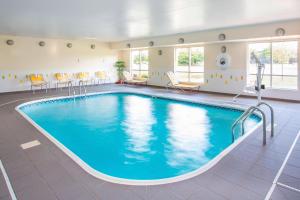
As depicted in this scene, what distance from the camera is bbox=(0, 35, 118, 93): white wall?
9680 millimetres

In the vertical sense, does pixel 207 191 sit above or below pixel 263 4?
below

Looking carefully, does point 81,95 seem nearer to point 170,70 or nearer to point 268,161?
point 170,70

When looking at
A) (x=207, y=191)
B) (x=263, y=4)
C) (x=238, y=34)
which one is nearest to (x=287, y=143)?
(x=207, y=191)

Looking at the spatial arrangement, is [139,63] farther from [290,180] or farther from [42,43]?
[290,180]

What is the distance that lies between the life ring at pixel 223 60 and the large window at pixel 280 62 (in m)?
0.83

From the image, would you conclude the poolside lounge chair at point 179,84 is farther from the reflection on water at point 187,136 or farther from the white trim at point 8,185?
the white trim at point 8,185

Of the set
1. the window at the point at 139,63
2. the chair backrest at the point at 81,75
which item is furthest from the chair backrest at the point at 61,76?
the window at the point at 139,63

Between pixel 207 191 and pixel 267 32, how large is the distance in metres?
6.09

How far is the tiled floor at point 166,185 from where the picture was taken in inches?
92.5

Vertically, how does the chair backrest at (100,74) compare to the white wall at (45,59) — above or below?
below

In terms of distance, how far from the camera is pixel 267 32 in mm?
6762

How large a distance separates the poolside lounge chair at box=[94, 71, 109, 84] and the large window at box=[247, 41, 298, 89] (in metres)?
7.71

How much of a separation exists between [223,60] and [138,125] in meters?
4.59

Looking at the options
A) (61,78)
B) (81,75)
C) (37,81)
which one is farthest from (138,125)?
(81,75)
